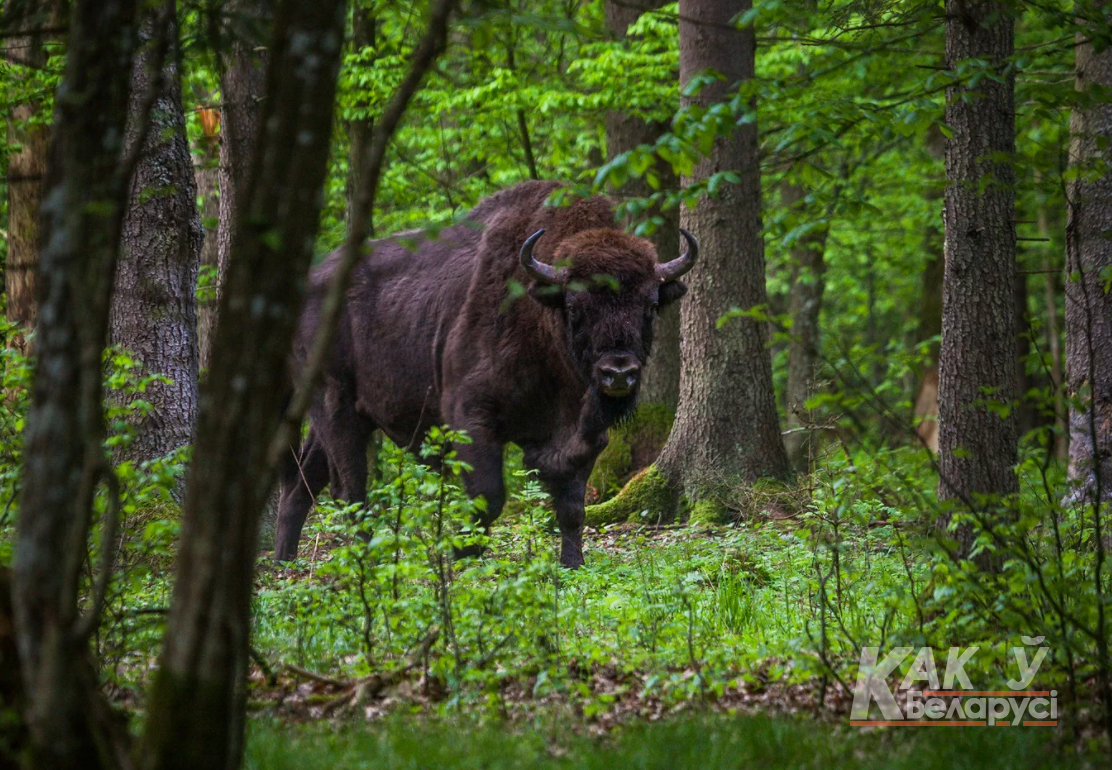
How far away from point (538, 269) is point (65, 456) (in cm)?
635

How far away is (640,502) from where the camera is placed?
10.9m

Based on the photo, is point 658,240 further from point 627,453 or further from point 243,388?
point 243,388

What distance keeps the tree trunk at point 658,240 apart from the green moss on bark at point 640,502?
2.10 meters

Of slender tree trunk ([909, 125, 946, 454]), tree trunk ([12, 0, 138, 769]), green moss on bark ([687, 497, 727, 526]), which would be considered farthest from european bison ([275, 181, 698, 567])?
slender tree trunk ([909, 125, 946, 454])

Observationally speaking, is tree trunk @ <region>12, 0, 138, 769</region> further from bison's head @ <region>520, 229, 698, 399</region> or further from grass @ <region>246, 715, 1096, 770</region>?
bison's head @ <region>520, 229, 698, 399</region>

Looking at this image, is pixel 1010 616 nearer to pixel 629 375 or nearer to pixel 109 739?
pixel 109 739

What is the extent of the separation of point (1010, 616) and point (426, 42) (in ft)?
10.5

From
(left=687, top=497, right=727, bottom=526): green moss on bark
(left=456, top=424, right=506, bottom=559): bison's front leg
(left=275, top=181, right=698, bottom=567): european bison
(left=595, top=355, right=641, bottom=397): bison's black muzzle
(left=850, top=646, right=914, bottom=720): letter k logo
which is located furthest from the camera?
(left=687, top=497, right=727, bottom=526): green moss on bark

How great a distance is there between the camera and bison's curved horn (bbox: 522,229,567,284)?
347 inches

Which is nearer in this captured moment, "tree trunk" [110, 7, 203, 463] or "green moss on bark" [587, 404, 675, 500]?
"tree trunk" [110, 7, 203, 463]

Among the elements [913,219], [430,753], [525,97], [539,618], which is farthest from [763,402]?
[913,219]

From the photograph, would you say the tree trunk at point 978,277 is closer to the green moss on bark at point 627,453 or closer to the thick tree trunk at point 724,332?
the thick tree trunk at point 724,332

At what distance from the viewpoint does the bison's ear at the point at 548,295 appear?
850 cm

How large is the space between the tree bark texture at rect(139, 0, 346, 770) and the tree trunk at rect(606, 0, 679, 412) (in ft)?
33.6
